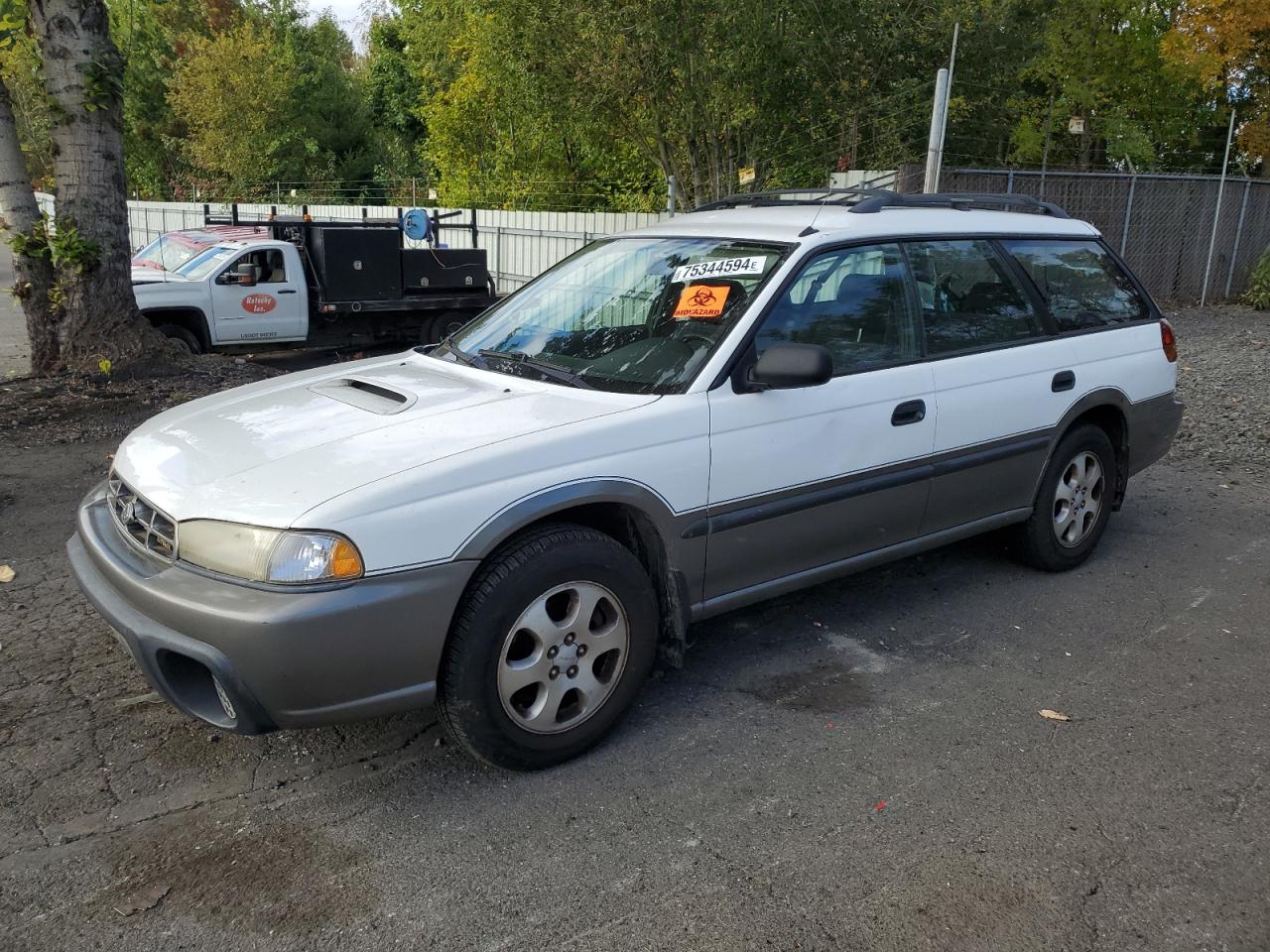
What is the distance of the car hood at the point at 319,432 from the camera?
3033 millimetres

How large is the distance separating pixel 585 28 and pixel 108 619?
14.2 metres

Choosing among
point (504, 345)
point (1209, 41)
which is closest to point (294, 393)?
point (504, 345)

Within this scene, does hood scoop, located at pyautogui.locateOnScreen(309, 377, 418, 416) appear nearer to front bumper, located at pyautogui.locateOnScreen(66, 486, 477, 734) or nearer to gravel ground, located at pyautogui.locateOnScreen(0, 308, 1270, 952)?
front bumper, located at pyautogui.locateOnScreen(66, 486, 477, 734)

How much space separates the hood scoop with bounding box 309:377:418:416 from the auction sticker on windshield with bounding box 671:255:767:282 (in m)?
1.19

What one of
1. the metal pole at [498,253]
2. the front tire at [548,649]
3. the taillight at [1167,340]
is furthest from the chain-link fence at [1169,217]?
the front tire at [548,649]

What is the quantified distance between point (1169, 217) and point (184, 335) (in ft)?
48.1

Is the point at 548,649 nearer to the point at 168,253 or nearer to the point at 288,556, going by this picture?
the point at 288,556

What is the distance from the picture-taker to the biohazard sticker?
11.6 m

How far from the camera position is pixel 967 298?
466cm

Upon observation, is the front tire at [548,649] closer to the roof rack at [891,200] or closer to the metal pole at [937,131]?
the roof rack at [891,200]

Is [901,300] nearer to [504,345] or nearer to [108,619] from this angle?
[504,345]

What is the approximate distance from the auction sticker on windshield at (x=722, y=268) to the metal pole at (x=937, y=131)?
7.32m


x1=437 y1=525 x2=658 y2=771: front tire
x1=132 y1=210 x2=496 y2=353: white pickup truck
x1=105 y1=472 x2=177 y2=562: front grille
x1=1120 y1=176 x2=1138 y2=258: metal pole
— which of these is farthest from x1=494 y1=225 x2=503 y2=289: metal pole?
x1=437 y1=525 x2=658 y2=771: front tire

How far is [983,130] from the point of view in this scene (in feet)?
60.6
